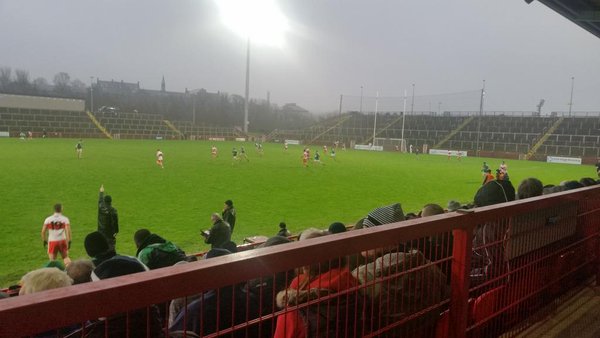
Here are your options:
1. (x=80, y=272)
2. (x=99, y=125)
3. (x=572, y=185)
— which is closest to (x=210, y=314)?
(x=80, y=272)

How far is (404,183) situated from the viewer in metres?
23.4

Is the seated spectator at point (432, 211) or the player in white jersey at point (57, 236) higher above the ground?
the seated spectator at point (432, 211)

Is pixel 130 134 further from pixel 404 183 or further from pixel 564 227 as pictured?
pixel 564 227

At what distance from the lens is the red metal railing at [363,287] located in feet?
4.68

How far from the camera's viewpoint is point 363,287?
2371 millimetres

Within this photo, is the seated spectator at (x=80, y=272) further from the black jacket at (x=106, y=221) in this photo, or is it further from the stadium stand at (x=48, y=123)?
the stadium stand at (x=48, y=123)

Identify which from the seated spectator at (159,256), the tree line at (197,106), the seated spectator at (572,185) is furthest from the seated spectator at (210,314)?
the tree line at (197,106)

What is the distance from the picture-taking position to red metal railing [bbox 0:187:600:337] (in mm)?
1427

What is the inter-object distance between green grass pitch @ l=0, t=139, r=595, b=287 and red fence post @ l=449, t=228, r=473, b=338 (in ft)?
25.8

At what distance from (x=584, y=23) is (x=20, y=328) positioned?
8.29 m

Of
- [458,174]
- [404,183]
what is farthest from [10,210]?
[458,174]

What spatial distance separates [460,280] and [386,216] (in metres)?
1.05

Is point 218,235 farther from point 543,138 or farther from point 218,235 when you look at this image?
point 543,138

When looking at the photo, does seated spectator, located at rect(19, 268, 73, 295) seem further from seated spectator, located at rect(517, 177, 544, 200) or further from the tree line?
the tree line
